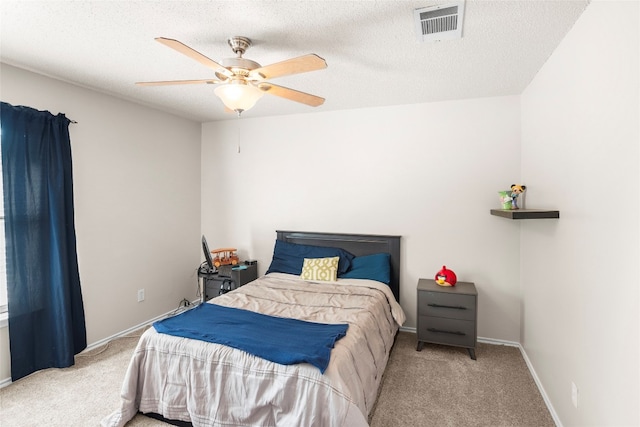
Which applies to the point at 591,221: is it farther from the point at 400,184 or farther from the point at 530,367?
the point at 400,184

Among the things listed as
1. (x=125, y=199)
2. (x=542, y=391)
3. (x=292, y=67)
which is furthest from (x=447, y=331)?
(x=125, y=199)

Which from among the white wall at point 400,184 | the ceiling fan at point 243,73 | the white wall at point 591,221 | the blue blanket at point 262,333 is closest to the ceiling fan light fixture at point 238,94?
the ceiling fan at point 243,73

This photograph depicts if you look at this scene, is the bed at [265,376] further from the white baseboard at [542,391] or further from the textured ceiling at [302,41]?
the textured ceiling at [302,41]

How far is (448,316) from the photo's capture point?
2.92 metres

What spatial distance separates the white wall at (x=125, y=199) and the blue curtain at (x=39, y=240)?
15 cm

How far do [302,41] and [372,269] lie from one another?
2.23 m

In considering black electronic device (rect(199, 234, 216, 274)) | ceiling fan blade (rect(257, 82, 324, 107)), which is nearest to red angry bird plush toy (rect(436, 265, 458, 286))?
ceiling fan blade (rect(257, 82, 324, 107))

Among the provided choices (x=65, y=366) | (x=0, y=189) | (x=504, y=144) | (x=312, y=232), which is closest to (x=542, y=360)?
(x=504, y=144)

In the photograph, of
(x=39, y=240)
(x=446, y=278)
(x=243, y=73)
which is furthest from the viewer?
(x=446, y=278)

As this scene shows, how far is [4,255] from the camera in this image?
2.49 m

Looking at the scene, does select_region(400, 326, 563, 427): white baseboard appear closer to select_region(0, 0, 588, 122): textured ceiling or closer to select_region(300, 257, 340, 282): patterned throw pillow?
select_region(300, 257, 340, 282): patterned throw pillow

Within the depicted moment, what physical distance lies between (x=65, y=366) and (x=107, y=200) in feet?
4.83

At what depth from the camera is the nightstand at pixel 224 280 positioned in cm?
365

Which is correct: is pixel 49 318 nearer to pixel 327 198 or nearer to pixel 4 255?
pixel 4 255
